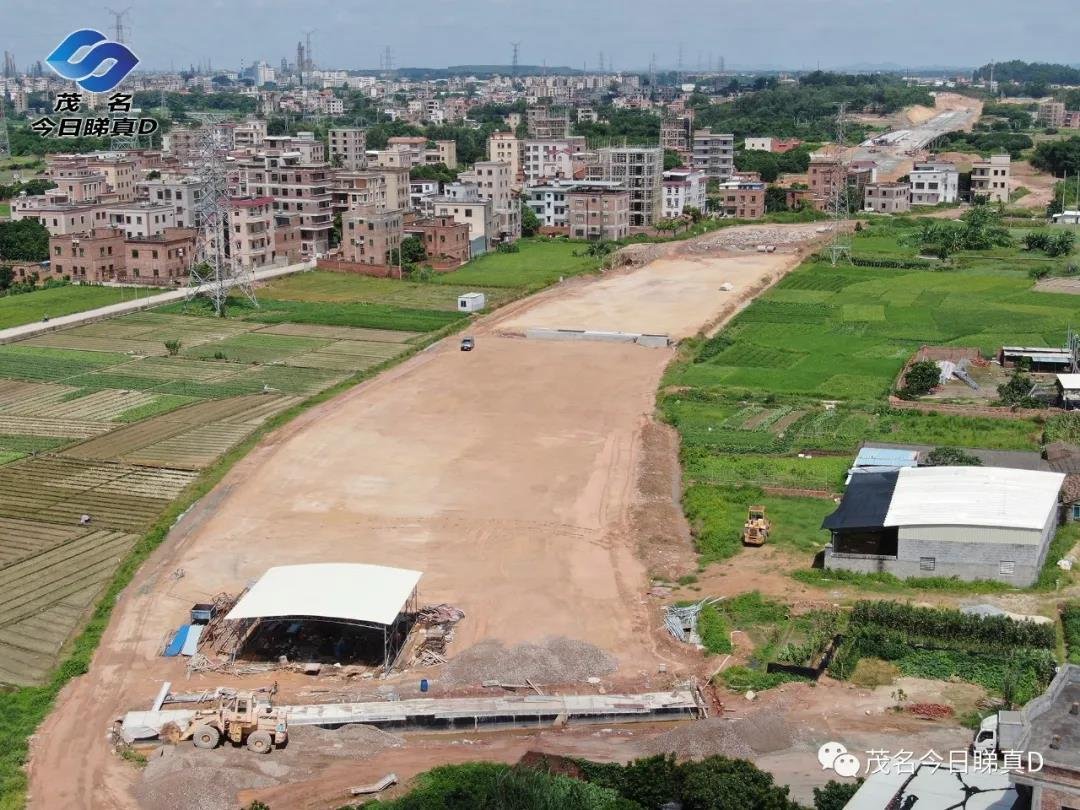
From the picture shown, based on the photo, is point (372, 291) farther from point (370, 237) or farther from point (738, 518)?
point (738, 518)

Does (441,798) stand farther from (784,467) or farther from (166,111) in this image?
(166,111)

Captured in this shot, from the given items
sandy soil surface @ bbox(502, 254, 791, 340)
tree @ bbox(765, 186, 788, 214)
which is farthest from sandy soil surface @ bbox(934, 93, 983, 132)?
sandy soil surface @ bbox(502, 254, 791, 340)

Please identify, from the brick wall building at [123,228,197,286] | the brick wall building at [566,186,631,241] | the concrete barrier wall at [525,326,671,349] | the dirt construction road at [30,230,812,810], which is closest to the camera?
the dirt construction road at [30,230,812,810]

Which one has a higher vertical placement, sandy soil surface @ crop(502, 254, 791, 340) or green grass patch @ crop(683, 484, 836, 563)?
sandy soil surface @ crop(502, 254, 791, 340)

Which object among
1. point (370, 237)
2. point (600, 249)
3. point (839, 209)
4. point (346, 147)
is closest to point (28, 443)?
point (370, 237)

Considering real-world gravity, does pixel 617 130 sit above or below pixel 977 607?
above

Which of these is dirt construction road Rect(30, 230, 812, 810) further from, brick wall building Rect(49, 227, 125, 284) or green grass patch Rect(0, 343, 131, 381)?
brick wall building Rect(49, 227, 125, 284)

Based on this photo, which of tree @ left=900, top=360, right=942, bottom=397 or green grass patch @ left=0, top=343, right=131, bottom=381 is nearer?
tree @ left=900, top=360, right=942, bottom=397

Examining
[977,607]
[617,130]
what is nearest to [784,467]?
[977,607]

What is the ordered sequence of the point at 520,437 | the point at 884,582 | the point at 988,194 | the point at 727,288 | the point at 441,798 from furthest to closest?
the point at 988,194
the point at 727,288
the point at 520,437
the point at 884,582
the point at 441,798
